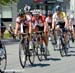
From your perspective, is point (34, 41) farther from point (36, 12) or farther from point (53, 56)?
point (53, 56)

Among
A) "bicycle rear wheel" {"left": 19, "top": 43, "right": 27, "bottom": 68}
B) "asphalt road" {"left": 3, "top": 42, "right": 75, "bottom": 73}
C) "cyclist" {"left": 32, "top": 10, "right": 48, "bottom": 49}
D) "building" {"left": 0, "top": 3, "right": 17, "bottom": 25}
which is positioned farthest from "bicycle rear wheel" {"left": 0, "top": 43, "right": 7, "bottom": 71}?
"building" {"left": 0, "top": 3, "right": 17, "bottom": 25}

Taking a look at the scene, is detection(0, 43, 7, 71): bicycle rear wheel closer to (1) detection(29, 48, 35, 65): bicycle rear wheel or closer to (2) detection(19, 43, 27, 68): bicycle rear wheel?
(2) detection(19, 43, 27, 68): bicycle rear wheel

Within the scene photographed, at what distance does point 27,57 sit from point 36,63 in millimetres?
856

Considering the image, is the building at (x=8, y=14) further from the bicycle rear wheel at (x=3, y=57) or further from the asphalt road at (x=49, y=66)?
the bicycle rear wheel at (x=3, y=57)

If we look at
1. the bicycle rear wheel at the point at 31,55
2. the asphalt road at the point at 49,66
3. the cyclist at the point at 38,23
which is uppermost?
the cyclist at the point at 38,23

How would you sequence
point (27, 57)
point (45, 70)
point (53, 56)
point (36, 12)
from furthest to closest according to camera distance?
point (53, 56) → point (36, 12) → point (27, 57) → point (45, 70)

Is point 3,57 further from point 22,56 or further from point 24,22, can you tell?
point 24,22

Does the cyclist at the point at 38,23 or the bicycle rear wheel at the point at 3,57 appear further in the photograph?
the cyclist at the point at 38,23

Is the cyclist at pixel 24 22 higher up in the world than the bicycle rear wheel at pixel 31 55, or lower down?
higher up

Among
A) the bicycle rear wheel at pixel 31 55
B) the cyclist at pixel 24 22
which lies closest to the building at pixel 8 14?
the bicycle rear wheel at pixel 31 55

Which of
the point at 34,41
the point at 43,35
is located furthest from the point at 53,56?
the point at 34,41

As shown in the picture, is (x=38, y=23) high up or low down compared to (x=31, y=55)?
up

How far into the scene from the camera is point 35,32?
15500mm

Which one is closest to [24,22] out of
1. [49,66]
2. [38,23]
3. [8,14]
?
[49,66]
